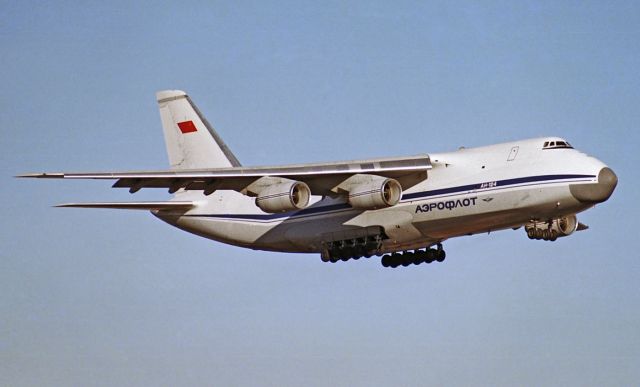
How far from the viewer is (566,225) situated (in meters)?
25.2

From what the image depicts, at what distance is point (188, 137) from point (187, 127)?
248 mm

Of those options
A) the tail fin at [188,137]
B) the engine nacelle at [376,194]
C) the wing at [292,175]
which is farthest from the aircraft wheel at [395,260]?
the tail fin at [188,137]

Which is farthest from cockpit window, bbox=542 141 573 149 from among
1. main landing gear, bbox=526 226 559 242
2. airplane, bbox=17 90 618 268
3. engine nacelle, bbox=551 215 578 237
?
engine nacelle, bbox=551 215 578 237

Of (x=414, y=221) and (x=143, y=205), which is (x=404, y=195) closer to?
(x=414, y=221)

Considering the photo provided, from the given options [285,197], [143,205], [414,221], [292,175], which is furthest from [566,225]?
[143,205]

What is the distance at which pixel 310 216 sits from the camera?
82.8 feet

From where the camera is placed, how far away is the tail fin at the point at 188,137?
28.3m

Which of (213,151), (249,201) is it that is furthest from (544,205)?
(213,151)

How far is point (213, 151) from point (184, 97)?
164 cm

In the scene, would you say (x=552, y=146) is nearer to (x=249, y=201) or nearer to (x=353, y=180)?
(x=353, y=180)

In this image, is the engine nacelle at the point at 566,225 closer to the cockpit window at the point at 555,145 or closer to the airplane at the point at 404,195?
the airplane at the point at 404,195

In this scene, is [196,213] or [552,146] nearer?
[552,146]

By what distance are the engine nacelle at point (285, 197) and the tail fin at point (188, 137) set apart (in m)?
4.68

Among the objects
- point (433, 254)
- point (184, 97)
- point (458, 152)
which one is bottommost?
point (433, 254)
